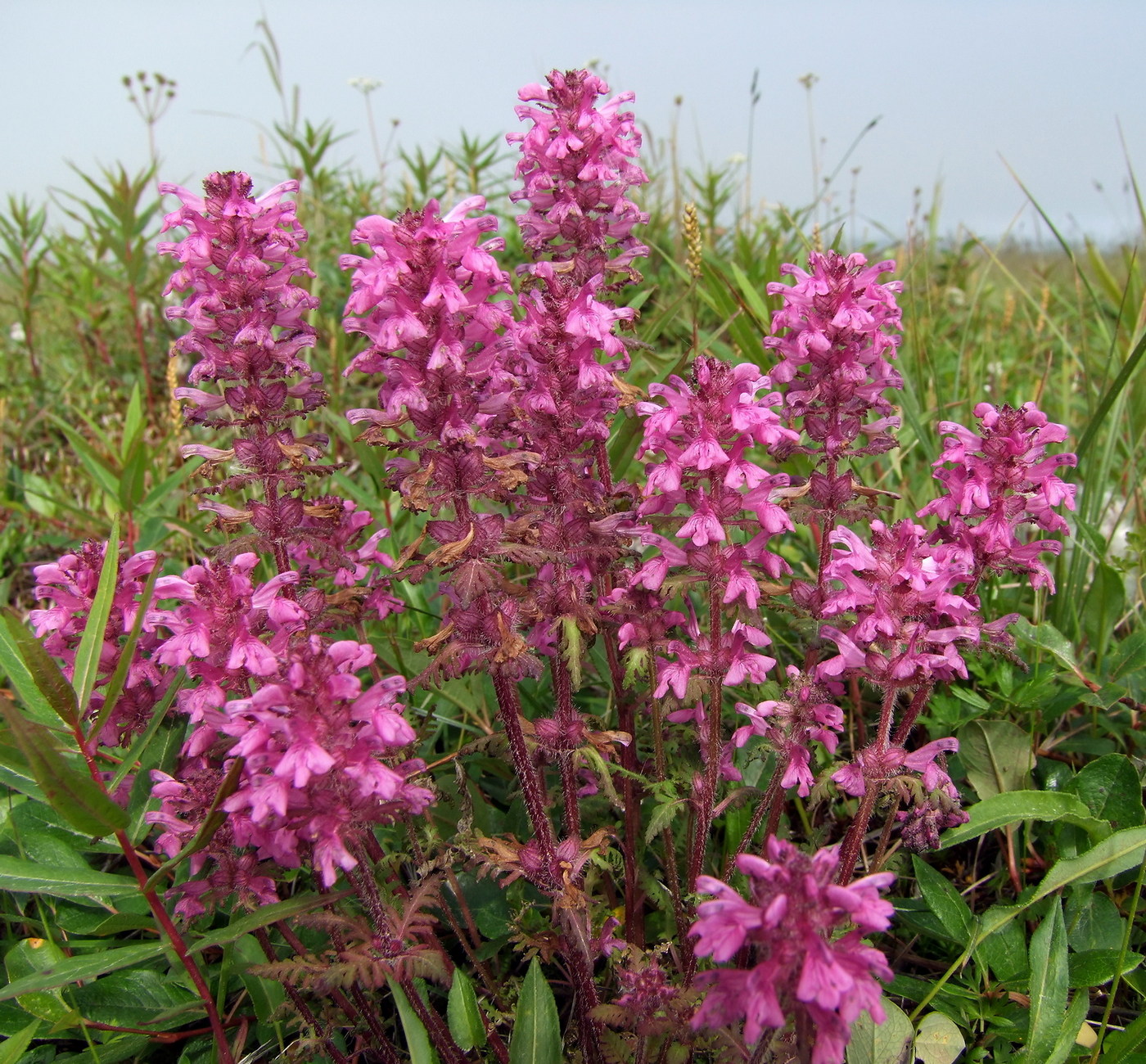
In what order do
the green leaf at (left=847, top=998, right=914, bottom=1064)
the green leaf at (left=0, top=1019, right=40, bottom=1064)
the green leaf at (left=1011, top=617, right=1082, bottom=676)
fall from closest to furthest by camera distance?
the green leaf at (left=0, top=1019, right=40, bottom=1064)
the green leaf at (left=847, top=998, right=914, bottom=1064)
the green leaf at (left=1011, top=617, right=1082, bottom=676)

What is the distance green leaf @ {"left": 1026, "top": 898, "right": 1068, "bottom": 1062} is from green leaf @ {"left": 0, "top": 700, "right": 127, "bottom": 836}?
238 centimetres

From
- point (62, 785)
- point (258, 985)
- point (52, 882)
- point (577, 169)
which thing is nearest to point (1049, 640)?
point (577, 169)

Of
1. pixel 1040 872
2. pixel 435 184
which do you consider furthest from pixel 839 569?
pixel 435 184

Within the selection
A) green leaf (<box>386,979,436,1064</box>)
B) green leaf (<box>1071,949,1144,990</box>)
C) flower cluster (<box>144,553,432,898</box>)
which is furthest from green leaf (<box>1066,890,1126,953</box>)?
flower cluster (<box>144,553,432,898</box>)

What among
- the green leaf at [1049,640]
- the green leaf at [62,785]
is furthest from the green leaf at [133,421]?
the green leaf at [1049,640]

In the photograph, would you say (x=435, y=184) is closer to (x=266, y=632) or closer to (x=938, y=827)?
(x=266, y=632)

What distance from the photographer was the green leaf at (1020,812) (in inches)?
102

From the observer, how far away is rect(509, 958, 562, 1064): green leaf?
7.06 ft

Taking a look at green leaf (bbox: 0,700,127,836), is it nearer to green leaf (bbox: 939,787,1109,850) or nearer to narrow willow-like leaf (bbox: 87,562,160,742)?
narrow willow-like leaf (bbox: 87,562,160,742)

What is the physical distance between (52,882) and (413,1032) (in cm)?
98

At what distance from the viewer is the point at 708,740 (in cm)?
249

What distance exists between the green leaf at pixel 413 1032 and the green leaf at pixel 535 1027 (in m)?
0.22

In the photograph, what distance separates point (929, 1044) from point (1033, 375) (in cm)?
502

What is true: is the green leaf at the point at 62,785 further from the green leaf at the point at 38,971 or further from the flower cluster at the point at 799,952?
the flower cluster at the point at 799,952
